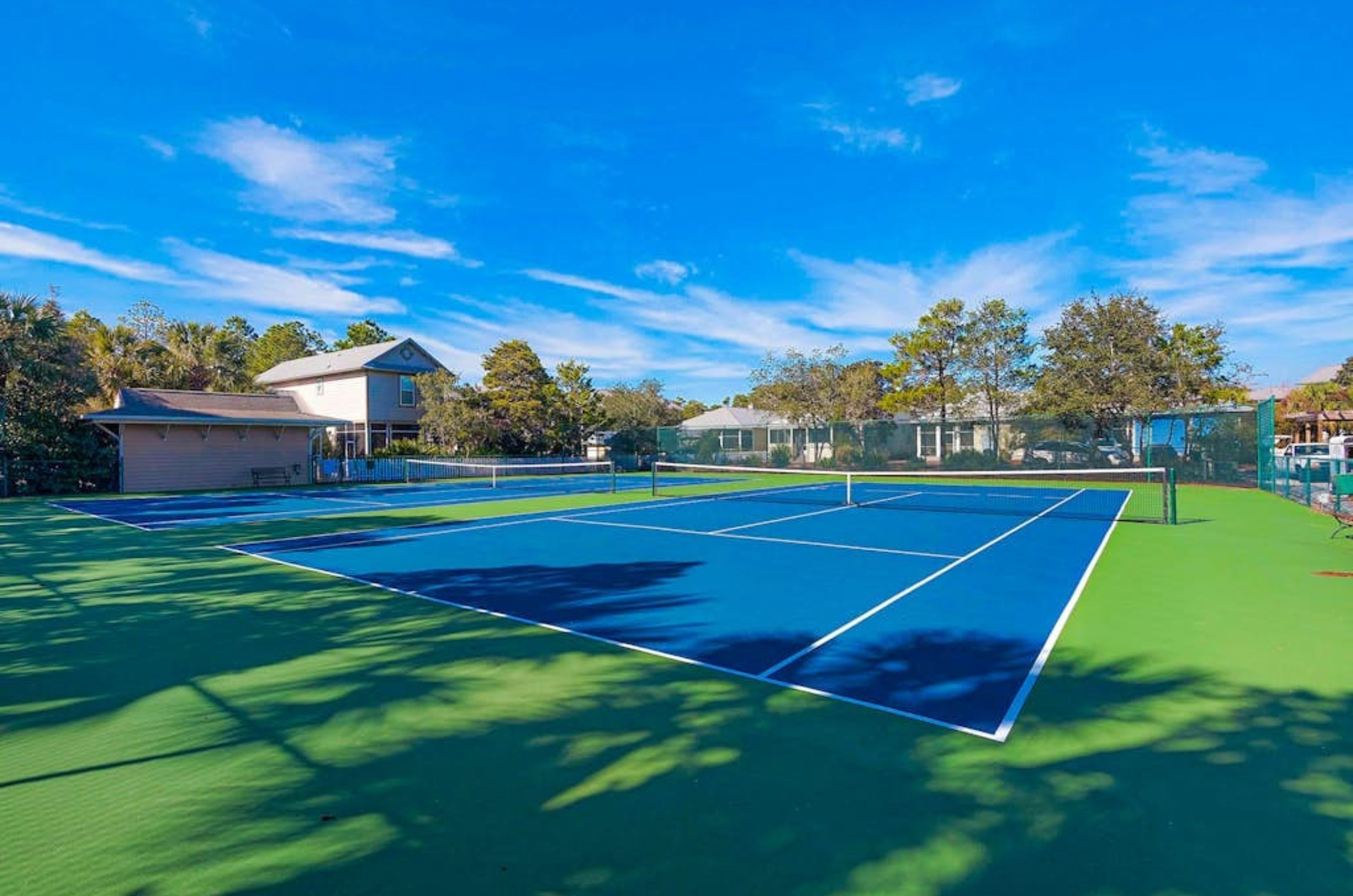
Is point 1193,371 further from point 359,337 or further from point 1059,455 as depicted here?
point 359,337

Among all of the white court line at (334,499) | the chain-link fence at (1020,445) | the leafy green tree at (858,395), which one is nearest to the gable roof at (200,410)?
the white court line at (334,499)

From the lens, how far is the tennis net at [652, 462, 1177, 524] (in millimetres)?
17328

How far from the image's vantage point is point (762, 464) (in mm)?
39594

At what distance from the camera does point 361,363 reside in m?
37.3

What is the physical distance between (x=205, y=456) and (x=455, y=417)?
36.0 feet

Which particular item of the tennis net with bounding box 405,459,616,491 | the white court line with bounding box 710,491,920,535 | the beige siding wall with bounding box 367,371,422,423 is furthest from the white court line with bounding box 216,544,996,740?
the beige siding wall with bounding box 367,371,422,423

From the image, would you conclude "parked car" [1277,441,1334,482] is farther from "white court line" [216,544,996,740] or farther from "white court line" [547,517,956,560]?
"white court line" [216,544,996,740]

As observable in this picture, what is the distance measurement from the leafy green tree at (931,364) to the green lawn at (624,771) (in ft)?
107

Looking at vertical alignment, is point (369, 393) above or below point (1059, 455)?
above

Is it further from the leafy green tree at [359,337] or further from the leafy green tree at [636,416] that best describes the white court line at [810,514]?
the leafy green tree at [359,337]

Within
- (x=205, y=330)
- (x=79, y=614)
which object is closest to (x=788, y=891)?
(x=79, y=614)

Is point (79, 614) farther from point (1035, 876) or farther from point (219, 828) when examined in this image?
point (1035, 876)

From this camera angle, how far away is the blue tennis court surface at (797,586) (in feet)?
17.7

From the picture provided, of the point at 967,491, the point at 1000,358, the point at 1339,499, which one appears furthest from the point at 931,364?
the point at 1339,499
